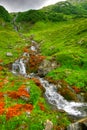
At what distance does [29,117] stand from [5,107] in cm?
585

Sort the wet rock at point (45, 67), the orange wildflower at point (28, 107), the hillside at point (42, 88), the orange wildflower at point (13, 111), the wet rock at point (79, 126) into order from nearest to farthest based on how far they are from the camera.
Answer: the wet rock at point (79, 126)
the hillside at point (42, 88)
the orange wildflower at point (13, 111)
the orange wildflower at point (28, 107)
the wet rock at point (45, 67)

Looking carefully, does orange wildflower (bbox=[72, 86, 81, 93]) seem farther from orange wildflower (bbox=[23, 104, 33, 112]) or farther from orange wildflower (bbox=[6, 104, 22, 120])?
orange wildflower (bbox=[6, 104, 22, 120])

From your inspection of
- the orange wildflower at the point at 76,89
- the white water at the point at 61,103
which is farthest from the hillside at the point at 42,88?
the orange wildflower at the point at 76,89

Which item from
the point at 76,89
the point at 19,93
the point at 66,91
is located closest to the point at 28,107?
the point at 19,93

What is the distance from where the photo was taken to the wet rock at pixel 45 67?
71125 mm

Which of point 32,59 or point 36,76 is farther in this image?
point 32,59

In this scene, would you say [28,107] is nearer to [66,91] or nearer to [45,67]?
[66,91]

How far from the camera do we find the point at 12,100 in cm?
4625

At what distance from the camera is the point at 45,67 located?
73.6 meters

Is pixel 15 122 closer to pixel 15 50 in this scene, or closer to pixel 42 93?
pixel 42 93

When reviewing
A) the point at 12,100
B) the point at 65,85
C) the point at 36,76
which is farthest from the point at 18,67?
the point at 12,100

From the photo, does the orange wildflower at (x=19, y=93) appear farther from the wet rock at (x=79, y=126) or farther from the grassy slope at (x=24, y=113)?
the wet rock at (x=79, y=126)

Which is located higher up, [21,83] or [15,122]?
[15,122]

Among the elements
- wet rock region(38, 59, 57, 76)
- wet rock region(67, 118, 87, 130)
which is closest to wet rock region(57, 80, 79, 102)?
wet rock region(38, 59, 57, 76)
